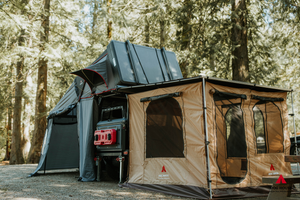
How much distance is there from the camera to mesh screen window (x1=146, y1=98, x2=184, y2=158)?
5938mm

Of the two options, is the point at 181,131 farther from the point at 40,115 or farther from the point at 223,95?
the point at 40,115

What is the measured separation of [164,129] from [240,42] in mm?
5777

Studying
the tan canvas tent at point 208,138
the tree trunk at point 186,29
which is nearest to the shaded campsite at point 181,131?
the tan canvas tent at point 208,138

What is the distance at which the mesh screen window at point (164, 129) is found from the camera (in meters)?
5.94

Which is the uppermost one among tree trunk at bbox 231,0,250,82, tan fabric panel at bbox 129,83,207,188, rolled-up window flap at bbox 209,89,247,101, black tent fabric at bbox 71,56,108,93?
tree trunk at bbox 231,0,250,82

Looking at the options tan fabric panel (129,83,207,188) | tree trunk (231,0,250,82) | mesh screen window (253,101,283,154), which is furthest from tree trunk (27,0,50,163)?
mesh screen window (253,101,283,154)

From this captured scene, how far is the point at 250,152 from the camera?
5898 mm

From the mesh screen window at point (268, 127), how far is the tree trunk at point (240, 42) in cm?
358

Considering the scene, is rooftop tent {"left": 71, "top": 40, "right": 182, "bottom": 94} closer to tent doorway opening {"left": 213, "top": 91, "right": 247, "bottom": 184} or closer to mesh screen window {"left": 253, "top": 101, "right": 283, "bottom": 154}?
tent doorway opening {"left": 213, "top": 91, "right": 247, "bottom": 184}

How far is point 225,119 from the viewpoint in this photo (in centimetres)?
590

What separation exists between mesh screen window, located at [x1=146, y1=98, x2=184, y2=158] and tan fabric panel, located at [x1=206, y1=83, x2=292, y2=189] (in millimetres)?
675

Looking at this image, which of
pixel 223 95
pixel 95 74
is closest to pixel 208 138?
pixel 223 95

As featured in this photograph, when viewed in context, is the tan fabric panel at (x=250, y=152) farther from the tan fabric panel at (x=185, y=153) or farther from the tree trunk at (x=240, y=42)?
the tree trunk at (x=240, y=42)

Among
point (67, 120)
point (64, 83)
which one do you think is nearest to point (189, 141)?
point (67, 120)
